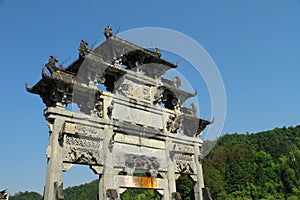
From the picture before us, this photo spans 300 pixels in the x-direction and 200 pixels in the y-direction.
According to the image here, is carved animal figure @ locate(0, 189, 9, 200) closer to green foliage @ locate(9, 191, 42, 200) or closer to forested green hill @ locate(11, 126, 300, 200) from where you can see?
forested green hill @ locate(11, 126, 300, 200)

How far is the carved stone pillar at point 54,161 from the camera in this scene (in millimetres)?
8500

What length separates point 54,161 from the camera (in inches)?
346

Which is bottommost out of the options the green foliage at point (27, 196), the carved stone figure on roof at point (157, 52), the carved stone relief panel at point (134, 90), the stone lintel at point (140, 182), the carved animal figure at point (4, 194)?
the carved animal figure at point (4, 194)

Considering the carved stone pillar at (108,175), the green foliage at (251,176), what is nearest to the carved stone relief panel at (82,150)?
the carved stone pillar at (108,175)

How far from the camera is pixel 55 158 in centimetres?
884

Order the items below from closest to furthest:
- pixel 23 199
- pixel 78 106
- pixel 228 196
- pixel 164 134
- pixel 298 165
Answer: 1. pixel 78 106
2. pixel 164 134
3. pixel 228 196
4. pixel 298 165
5. pixel 23 199

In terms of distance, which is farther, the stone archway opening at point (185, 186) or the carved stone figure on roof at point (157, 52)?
the stone archway opening at point (185, 186)

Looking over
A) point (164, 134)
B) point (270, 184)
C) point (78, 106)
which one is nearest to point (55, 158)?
point (78, 106)

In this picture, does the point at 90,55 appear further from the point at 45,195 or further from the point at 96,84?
the point at 45,195

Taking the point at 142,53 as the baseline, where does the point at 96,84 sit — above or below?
below

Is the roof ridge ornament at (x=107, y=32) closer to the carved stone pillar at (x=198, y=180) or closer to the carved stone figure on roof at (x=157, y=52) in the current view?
the carved stone figure on roof at (x=157, y=52)

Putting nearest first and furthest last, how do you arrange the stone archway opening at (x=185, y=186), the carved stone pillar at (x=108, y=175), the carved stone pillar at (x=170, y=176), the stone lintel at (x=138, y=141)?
the carved stone pillar at (x=108, y=175), the stone lintel at (x=138, y=141), the carved stone pillar at (x=170, y=176), the stone archway opening at (x=185, y=186)

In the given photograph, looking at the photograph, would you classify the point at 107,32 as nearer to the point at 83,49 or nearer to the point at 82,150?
the point at 83,49

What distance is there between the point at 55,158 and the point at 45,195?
1.11m
